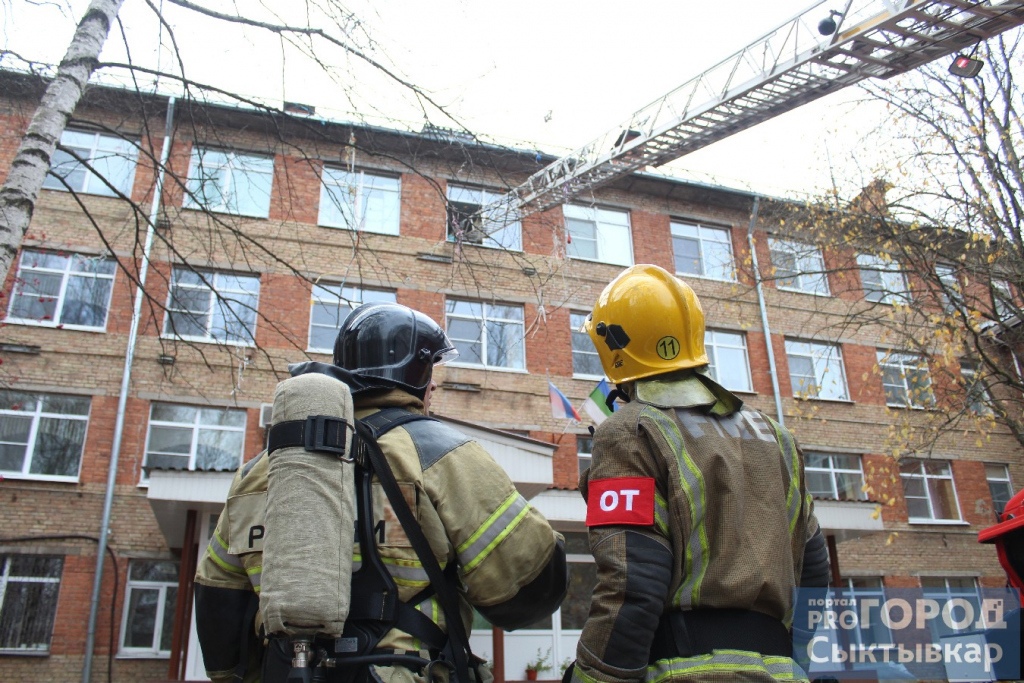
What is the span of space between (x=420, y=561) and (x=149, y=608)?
14.1m

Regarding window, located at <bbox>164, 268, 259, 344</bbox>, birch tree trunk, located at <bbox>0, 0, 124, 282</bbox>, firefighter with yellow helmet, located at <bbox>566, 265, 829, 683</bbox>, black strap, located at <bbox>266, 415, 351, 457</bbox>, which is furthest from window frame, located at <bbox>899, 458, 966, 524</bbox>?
black strap, located at <bbox>266, 415, 351, 457</bbox>

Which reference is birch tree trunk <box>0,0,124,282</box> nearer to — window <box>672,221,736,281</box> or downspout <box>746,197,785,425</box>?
downspout <box>746,197,785,425</box>

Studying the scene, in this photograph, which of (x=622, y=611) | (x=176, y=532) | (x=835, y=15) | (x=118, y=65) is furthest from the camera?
(x=835, y=15)

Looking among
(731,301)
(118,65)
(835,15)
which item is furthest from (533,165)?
(731,301)

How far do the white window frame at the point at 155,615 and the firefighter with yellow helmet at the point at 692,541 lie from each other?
45.0 feet

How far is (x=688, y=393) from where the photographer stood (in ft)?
8.35

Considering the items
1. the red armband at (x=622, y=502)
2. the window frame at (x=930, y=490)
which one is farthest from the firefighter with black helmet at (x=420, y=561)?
the window frame at (x=930, y=490)

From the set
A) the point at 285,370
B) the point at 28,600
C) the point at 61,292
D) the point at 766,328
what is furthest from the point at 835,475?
the point at 61,292

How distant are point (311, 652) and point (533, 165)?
7744mm

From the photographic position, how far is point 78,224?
15.7 m

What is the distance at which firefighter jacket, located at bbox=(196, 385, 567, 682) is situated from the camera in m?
2.13

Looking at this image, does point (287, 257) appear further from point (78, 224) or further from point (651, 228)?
point (651, 228)

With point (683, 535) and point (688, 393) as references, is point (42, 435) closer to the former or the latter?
point (688, 393)

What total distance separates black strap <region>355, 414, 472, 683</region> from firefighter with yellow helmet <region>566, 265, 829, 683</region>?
327 millimetres
